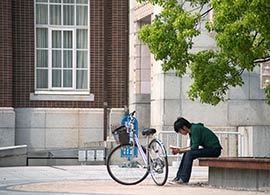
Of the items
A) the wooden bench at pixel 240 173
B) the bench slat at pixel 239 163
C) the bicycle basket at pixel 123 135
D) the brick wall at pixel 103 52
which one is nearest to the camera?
the bench slat at pixel 239 163

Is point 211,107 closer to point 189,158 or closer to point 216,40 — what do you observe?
point 189,158

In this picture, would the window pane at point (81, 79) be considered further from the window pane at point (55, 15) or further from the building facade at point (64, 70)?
the window pane at point (55, 15)

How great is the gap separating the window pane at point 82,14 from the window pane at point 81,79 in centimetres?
154

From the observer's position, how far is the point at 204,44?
2348 centimetres

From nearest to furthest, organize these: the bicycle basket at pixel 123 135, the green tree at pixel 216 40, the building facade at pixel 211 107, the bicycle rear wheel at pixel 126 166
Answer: the green tree at pixel 216 40, the bicycle rear wheel at pixel 126 166, the bicycle basket at pixel 123 135, the building facade at pixel 211 107

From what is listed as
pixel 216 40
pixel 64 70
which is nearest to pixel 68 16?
pixel 64 70

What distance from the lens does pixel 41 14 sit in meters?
27.6

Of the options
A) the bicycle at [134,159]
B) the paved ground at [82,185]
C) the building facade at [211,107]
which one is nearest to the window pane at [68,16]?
the building facade at [211,107]

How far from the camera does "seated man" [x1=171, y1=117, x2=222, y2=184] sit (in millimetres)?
15648

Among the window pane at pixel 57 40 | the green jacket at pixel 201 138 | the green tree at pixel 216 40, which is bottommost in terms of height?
the green jacket at pixel 201 138

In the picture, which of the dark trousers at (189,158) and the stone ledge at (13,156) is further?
the stone ledge at (13,156)

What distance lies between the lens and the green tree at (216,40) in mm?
13164

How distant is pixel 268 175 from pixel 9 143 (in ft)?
43.9

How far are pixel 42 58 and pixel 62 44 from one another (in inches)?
30.8
